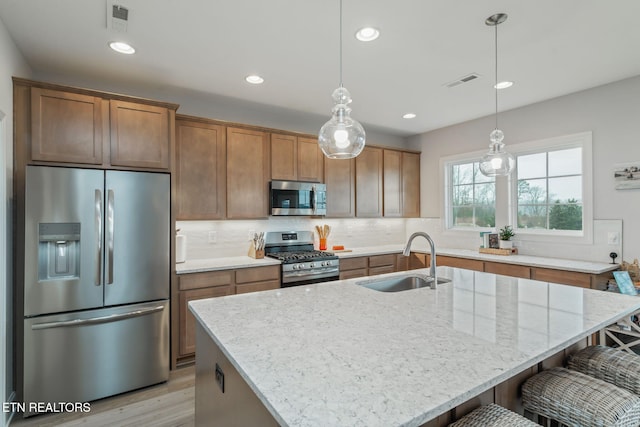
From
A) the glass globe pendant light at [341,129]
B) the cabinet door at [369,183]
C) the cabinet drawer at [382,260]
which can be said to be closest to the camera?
the glass globe pendant light at [341,129]

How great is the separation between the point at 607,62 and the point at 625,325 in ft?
7.27

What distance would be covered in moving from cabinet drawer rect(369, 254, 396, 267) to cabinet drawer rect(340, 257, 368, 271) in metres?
0.10

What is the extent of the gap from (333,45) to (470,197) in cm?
311

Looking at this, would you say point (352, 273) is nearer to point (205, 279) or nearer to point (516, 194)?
point (205, 279)

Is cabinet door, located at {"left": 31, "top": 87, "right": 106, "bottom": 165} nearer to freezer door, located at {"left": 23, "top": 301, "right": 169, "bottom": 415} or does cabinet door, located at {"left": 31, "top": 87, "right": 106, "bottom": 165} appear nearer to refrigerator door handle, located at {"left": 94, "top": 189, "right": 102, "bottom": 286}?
refrigerator door handle, located at {"left": 94, "top": 189, "right": 102, "bottom": 286}

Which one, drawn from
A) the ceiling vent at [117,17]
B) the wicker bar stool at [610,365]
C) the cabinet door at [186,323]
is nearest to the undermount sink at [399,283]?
the wicker bar stool at [610,365]

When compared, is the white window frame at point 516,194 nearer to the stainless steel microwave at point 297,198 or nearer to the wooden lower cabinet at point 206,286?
the stainless steel microwave at point 297,198

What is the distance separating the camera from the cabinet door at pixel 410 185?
4965 mm

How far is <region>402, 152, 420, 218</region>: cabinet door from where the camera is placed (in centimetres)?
496

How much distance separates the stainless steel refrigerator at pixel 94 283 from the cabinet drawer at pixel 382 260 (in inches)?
96.5

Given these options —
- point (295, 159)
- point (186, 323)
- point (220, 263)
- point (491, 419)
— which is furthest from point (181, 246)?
point (491, 419)

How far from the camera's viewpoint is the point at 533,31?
7.30 ft

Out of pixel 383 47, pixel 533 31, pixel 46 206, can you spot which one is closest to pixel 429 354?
pixel 383 47

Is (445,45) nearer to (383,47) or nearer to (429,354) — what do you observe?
(383,47)
